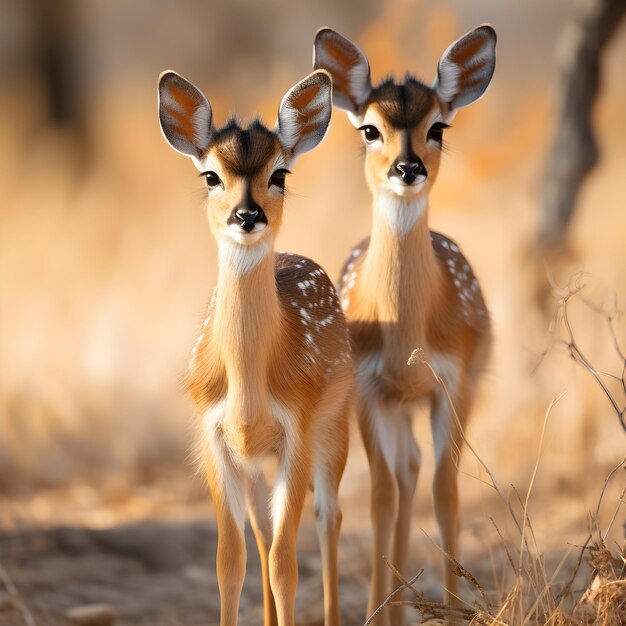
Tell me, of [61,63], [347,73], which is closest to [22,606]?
[347,73]

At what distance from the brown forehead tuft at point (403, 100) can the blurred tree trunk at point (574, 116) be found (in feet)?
13.2

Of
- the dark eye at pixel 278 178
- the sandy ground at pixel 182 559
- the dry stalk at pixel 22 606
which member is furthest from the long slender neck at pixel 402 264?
the dry stalk at pixel 22 606

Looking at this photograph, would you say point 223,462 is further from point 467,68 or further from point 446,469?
point 467,68

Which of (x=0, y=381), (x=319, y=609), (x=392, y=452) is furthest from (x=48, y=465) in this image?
(x=392, y=452)

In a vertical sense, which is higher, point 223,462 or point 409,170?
point 409,170

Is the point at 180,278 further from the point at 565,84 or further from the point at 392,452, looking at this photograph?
the point at 392,452

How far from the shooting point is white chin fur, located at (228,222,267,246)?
138 inches

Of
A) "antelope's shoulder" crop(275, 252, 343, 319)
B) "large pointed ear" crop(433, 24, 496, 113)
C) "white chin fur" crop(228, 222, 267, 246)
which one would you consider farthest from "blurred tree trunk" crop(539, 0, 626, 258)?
"white chin fur" crop(228, 222, 267, 246)

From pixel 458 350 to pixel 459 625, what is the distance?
1159 mm

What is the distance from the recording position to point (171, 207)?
892 cm

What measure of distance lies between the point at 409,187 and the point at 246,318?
880mm

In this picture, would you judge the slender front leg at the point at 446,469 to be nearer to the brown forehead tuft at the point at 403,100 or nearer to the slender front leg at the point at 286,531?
the slender front leg at the point at 286,531

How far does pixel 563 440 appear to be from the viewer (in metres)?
7.65

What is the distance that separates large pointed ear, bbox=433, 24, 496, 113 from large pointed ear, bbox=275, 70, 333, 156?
704 millimetres
